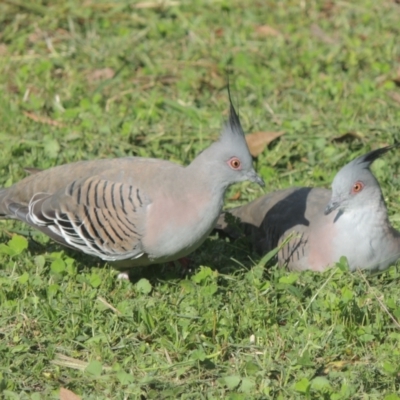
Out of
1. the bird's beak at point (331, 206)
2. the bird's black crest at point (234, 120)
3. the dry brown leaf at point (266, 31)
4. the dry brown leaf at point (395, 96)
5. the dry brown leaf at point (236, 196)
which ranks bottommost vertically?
the dry brown leaf at point (236, 196)

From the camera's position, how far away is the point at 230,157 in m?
4.94

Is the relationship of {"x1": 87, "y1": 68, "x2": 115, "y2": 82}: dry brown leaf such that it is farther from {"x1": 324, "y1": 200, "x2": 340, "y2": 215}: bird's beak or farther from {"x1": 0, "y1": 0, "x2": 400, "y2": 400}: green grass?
{"x1": 324, "y1": 200, "x2": 340, "y2": 215}: bird's beak

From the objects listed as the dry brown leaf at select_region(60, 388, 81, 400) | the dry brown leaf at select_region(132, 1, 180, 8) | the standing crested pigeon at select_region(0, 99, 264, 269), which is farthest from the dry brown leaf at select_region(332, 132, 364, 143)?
the dry brown leaf at select_region(60, 388, 81, 400)

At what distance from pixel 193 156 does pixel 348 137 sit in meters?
1.18

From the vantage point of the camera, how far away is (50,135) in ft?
22.2

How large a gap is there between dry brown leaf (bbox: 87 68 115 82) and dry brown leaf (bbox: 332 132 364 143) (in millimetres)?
2196

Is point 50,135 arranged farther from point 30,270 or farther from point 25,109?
point 30,270

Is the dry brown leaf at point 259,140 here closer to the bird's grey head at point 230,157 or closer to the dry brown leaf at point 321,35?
the bird's grey head at point 230,157

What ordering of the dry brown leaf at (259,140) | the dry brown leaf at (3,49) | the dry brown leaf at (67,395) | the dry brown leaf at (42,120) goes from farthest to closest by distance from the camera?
the dry brown leaf at (3,49)
the dry brown leaf at (42,120)
the dry brown leaf at (259,140)
the dry brown leaf at (67,395)

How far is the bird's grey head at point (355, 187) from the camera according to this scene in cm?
511

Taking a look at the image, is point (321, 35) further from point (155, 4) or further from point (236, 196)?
point (236, 196)

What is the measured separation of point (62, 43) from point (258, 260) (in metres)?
3.79

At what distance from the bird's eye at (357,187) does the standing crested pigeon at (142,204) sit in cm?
56

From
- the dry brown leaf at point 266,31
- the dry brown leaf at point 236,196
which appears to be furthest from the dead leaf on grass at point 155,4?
the dry brown leaf at point 236,196
